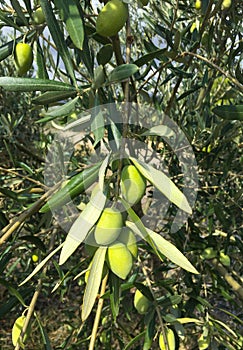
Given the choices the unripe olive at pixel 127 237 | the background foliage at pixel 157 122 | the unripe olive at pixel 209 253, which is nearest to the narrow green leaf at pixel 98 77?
the background foliage at pixel 157 122

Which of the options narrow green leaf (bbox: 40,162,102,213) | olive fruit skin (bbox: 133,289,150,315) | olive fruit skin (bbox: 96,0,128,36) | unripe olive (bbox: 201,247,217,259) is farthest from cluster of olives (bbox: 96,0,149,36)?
unripe olive (bbox: 201,247,217,259)

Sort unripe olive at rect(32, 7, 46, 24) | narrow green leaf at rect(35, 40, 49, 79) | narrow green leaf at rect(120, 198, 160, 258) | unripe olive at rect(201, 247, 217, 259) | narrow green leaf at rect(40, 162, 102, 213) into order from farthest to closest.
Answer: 1. unripe olive at rect(201, 247, 217, 259)
2. narrow green leaf at rect(35, 40, 49, 79)
3. unripe olive at rect(32, 7, 46, 24)
4. narrow green leaf at rect(40, 162, 102, 213)
5. narrow green leaf at rect(120, 198, 160, 258)

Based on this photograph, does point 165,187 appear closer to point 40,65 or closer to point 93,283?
point 93,283

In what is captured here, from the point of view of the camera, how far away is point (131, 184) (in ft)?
2.22

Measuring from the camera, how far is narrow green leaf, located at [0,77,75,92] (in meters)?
0.69

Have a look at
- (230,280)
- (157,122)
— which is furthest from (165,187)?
(230,280)

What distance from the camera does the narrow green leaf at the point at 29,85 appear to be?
69 cm

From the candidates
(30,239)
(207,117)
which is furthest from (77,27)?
(207,117)

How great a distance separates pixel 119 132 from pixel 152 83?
118 centimetres

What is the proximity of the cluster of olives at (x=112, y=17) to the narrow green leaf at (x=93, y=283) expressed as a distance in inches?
14.4

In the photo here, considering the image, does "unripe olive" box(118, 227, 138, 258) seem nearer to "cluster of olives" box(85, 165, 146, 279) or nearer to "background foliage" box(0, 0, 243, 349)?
"cluster of olives" box(85, 165, 146, 279)

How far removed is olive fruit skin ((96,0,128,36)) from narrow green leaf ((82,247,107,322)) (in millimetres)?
368

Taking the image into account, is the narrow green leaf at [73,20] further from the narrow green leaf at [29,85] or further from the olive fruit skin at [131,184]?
the olive fruit skin at [131,184]

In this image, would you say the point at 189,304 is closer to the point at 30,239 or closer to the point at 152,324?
the point at 152,324
